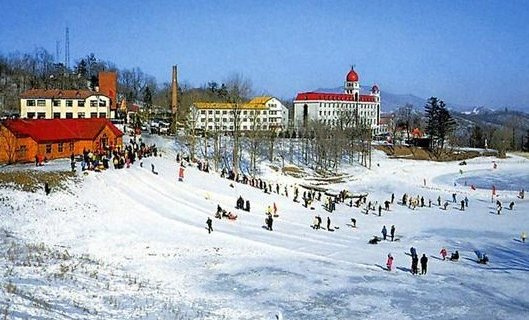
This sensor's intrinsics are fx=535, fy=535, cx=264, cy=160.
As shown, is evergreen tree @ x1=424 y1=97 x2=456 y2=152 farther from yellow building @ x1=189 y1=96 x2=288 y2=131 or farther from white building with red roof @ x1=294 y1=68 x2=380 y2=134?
white building with red roof @ x1=294 y1=68 x2=380 y2=134

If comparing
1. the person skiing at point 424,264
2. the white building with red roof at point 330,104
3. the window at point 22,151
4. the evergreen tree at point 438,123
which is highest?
the white building with red roof at point 330,104

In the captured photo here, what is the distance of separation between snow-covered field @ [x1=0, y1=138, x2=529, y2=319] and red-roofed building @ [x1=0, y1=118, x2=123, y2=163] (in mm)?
3553

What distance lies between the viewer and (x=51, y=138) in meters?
41.1

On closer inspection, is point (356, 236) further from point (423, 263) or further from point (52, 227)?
point (52, 227)

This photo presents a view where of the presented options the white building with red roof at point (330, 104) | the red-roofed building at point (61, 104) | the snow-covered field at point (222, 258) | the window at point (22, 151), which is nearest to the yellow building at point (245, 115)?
the white building with red roof at point (330, 104)

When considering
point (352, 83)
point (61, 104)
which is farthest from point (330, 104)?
point (61, 104)

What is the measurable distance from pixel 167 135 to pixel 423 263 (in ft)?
196

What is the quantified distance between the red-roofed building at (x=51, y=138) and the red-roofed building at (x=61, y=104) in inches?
769

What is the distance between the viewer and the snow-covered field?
17.1 m

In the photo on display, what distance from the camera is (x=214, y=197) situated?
37.5 meters

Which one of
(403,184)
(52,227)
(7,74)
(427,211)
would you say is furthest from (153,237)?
(7,74)

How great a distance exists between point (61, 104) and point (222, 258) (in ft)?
158

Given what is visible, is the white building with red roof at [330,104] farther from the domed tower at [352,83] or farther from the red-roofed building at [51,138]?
the red-roofed building at [51,138]

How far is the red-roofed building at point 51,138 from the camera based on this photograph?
37.6m
